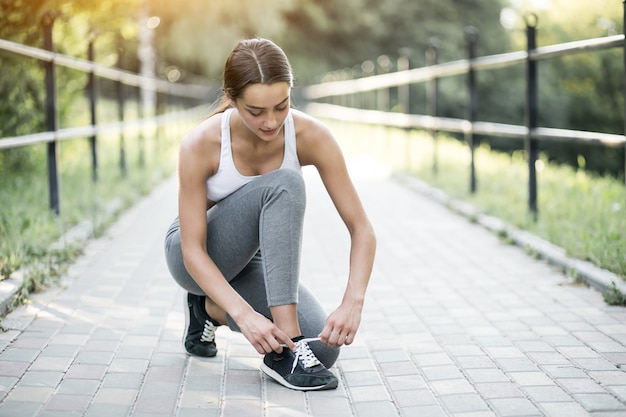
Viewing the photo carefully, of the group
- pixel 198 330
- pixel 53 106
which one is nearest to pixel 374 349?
pixel 198 330

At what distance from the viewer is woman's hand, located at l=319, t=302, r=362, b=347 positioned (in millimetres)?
3031

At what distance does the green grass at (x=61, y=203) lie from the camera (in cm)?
472

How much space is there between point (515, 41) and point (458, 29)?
12.4 feet

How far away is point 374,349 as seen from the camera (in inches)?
142

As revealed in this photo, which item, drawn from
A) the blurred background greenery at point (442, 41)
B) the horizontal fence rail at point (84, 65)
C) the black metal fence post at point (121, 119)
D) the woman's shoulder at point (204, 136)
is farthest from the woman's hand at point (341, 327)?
the blurred background greenery at point (442, 41)

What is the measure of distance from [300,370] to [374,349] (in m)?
0.60

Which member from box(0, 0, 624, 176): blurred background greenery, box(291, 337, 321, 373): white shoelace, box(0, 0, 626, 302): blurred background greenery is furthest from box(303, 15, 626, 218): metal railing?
box(0, 0, 624, 176): blurred background greenery

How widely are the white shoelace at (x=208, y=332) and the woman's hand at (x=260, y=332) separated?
16.7 inches

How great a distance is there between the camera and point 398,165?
37.5ft

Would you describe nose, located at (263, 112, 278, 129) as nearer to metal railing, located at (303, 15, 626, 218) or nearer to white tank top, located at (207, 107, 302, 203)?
white tank top, located at (207, 107, 302, 203)

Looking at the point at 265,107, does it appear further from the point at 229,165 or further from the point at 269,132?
the point at 229,165

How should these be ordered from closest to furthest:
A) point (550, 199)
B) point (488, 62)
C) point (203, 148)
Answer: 1. point (203, 148)
2. point (550, 199)
3. point (488, 62)

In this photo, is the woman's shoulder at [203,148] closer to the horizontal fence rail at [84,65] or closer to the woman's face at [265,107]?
the woman's face at [265,107]

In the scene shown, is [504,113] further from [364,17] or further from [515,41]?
[364,17]
